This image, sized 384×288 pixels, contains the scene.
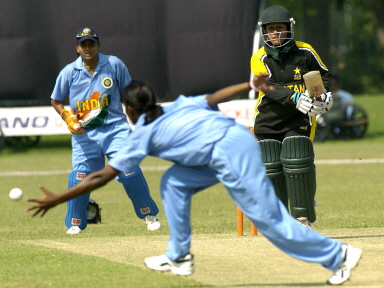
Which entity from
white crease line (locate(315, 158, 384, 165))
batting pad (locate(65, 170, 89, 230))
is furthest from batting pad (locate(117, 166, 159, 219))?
white crease line (locate(315, 158, 384, 165))

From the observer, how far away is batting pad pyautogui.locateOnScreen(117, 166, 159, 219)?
32.9 feet

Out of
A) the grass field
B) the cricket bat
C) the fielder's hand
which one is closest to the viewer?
the grass field

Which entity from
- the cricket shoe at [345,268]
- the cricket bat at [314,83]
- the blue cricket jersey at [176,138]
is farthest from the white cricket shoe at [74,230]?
the cricket shoe at [345,268]

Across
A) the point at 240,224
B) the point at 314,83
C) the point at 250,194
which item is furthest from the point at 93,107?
the point at 250,194

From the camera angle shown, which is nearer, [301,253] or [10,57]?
[301,253]

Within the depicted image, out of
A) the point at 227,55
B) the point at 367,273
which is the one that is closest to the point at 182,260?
the point at 367,273

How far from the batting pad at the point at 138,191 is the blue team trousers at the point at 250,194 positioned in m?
3.58

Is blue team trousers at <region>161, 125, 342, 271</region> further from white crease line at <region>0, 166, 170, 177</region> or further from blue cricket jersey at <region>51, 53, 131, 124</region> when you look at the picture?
white crease line at <region>0, 166, 170, 177</region>

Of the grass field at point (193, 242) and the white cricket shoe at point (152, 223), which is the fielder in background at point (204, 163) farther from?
the white cricket shoe at point (152, 223)

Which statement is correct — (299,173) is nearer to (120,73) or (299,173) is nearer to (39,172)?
(120,73)

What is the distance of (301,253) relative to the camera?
6.35 m

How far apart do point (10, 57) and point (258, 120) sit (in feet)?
38.6

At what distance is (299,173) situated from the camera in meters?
8.91

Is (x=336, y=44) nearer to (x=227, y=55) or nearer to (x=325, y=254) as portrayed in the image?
(x=227, y=55)
